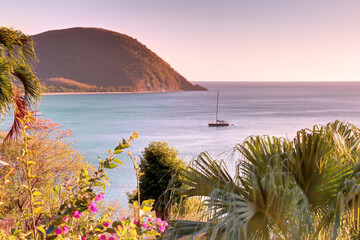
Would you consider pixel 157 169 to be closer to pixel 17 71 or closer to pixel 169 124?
pixel 17 71

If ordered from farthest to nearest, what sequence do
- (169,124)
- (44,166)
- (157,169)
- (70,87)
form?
(70,87)
(169,124)
(44,166)
(157,169)

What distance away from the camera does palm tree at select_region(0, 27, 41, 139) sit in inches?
262

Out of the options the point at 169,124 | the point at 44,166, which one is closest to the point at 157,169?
the point at 44,166

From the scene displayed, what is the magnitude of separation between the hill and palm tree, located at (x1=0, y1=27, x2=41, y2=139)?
153565 mm

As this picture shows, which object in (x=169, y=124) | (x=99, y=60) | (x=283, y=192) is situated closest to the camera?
(x=283, y=192)

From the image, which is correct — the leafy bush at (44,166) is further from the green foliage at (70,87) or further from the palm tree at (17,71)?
the green foliage at (70,87)

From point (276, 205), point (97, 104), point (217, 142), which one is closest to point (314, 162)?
point (276, 205)

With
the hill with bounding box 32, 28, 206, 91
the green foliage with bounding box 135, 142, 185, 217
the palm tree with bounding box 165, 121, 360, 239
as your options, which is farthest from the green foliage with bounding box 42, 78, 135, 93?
the palm tree with bounding box 165, 121, 360, 239

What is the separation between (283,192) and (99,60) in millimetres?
170817

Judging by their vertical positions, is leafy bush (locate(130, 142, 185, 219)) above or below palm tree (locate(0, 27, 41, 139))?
below

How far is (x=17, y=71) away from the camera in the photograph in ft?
23.8

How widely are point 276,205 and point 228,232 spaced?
1.66 ft

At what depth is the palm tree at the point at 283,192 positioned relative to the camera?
3382mm

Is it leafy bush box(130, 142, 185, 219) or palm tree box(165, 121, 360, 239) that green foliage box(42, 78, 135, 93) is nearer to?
leafy bush box(130, 142, 185, 219)
